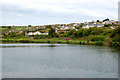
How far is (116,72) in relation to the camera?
63.1ft

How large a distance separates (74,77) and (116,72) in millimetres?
4712

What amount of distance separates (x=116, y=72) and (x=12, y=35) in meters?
81.3

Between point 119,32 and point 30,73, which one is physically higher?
point 119,32

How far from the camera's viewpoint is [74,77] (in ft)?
56.7

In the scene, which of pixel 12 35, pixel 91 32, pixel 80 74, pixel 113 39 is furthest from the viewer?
pixel 12 35

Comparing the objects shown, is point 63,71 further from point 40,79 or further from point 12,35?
point 12,35

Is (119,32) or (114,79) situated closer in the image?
(114,79)

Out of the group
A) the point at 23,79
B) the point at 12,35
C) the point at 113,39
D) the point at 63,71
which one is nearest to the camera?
the point at 23,79

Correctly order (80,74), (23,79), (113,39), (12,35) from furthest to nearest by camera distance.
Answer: (12,35) < (113,39) < (80,74) < (23,79)

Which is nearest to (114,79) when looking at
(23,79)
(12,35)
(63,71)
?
(63,71)

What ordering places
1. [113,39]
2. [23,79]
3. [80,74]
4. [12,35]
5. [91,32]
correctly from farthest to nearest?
[12,35], [91,32], [113,39], [80,74], [23,79]

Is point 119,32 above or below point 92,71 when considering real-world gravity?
above

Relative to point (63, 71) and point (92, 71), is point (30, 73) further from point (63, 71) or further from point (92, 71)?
point (92, 71)

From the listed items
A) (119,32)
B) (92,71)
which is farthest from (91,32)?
(92,71)
